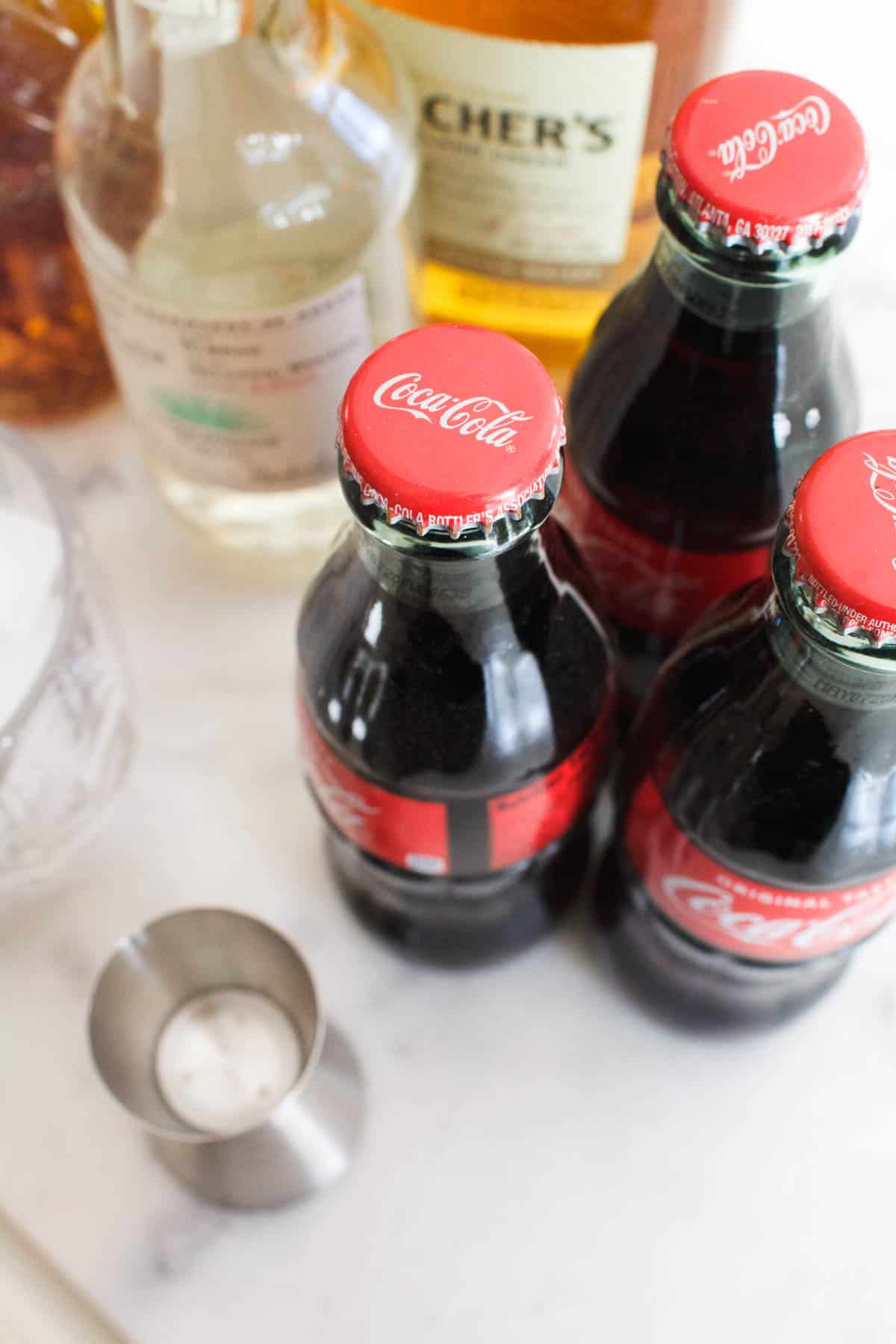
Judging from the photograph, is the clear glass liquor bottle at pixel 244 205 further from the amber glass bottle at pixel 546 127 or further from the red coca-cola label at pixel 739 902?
the red coca-cola label at pixel 739 902

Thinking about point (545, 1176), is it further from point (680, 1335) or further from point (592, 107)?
point (592, 107)

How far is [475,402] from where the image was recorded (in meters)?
0.33

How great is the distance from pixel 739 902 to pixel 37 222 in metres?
0.43

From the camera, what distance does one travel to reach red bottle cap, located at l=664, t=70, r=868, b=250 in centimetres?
35

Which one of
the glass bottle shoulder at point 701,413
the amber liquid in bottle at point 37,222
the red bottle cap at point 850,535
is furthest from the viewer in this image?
the amber liquid in bottle at point 37,222

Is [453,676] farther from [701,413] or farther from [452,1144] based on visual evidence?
[452,1144]

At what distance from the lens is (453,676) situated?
1.25ft

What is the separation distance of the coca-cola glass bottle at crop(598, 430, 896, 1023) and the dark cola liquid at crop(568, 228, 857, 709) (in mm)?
46

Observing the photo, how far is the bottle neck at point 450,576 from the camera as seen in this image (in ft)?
1.18

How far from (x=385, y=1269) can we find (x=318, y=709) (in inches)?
9.2

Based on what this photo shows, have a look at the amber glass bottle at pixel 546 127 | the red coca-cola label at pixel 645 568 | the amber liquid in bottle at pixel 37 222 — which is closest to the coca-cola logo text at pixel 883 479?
the red coca-cola label at pixel 645 568

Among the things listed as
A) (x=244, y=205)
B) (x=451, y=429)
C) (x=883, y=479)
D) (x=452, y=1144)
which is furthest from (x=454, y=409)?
(x=452, y=1144)

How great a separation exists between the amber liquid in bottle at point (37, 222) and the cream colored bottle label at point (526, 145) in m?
0.15

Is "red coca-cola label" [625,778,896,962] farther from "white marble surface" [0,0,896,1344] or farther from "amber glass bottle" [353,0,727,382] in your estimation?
"amber glass bottle" [353,0,727,382]
